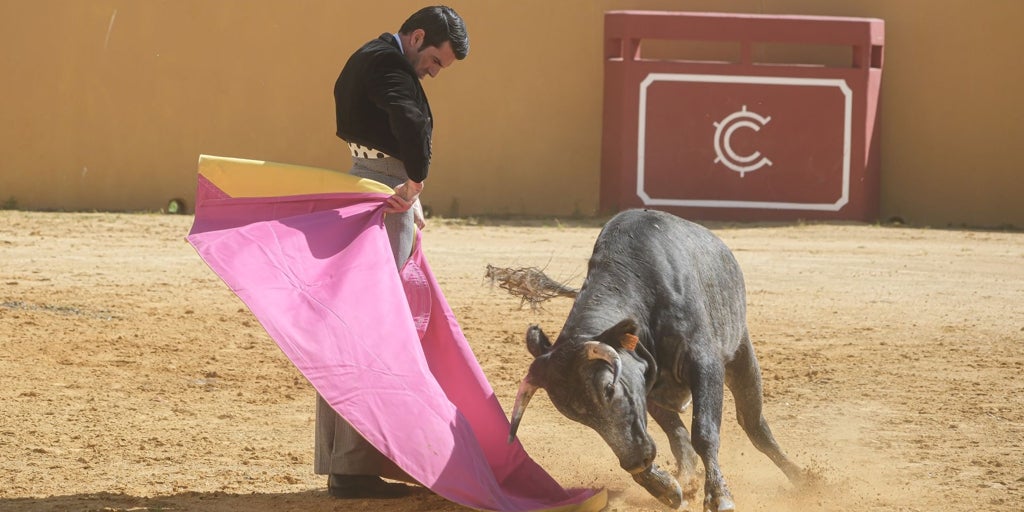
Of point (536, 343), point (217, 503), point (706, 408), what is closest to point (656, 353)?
point (706, 408)

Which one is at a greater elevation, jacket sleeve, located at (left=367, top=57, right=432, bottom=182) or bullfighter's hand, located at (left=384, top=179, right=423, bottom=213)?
jacket sleeve, located at (left=367, top=57, right=432, bottom=182)

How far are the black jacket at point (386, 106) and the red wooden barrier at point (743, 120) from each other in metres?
8.55

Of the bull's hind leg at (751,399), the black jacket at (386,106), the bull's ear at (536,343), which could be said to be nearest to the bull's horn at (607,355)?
the bull's ear at (536,343)

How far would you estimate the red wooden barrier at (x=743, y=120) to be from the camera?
41.0ft

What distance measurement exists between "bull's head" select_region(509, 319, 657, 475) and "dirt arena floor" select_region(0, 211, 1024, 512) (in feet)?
2.22

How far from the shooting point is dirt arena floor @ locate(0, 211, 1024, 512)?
4617 mm

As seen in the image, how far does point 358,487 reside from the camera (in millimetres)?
4309

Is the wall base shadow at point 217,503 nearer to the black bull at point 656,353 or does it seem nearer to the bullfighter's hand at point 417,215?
the black bull at point 656,353

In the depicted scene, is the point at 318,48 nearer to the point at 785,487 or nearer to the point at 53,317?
the point at 53,317

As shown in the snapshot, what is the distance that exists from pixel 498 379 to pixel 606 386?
2839mm

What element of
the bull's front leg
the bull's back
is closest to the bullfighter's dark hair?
the bull's back

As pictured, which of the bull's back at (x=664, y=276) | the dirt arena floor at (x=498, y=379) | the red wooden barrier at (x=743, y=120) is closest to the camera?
the bull's back at (x=664, y=276)

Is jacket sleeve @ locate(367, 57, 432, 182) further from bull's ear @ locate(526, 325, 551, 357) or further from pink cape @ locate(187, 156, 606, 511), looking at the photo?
bull's ear @ locate(526, 325, 551, 357)

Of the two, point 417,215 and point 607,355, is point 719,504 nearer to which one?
point 607,355
